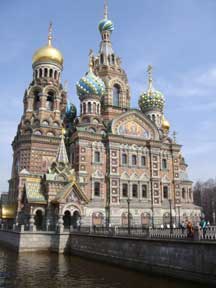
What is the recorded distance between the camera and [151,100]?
131 feet

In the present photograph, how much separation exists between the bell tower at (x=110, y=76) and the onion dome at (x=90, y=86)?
6.89ft

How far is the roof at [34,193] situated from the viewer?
27.5m

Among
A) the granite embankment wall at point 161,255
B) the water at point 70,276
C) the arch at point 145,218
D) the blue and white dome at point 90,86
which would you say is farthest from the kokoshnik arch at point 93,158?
the water at point 70,276

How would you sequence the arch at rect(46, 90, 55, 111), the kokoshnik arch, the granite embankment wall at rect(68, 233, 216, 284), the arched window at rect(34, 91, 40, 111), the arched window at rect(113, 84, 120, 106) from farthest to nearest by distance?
the arched window at rect(113, 84, 120, 106), the arch at rect(46, 90, 55, 111), the arched window at rect(34, 91, 40, 111), the kokoshnik arch, the granite embankment wall at rect(68, 233, 216, 284)

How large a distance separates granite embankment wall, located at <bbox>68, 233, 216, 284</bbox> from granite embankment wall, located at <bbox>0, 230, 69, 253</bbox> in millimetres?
3224

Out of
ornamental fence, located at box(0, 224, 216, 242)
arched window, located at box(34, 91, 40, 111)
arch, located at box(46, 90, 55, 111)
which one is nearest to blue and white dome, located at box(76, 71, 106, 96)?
arch, located at box(46, 90, 55, 111)

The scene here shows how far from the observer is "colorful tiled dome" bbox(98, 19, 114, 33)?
44.3m

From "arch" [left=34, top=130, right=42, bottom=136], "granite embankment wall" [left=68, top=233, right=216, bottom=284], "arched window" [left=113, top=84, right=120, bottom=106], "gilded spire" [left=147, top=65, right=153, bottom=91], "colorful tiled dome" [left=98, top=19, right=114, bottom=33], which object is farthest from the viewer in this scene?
"colorful tiled dome" [left=98, top=19, right=114, bottom=33]

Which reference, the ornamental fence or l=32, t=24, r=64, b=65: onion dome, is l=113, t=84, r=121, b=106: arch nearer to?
l=32, t=24, r=64, b=65: onion dome

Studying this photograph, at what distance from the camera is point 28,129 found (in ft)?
115

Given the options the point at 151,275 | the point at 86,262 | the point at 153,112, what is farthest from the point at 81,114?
the point at 151,275

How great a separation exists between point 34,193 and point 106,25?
90.2 ft

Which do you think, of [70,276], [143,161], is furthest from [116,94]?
[70,276]

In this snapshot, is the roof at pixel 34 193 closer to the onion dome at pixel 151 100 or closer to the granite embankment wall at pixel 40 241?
the granite embankment wall at pixel 40 241
